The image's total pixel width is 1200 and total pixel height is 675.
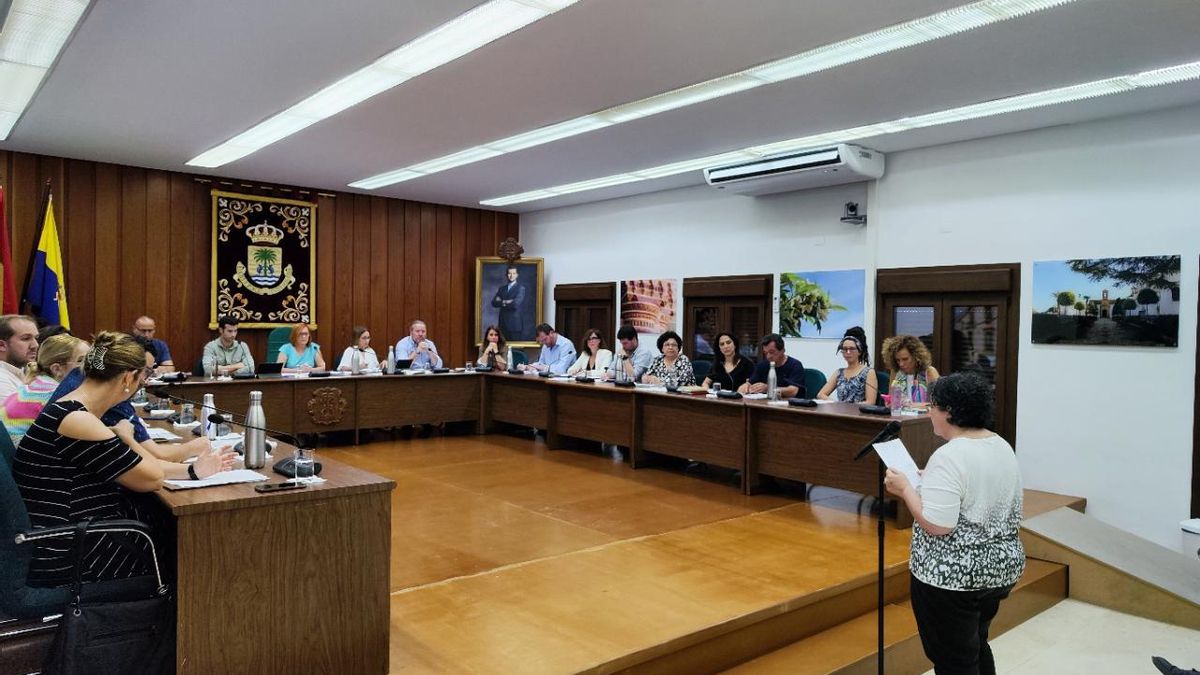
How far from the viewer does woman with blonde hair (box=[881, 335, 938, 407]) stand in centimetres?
504

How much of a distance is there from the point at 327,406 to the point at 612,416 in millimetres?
2698

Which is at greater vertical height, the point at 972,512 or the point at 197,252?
the point at 197,252

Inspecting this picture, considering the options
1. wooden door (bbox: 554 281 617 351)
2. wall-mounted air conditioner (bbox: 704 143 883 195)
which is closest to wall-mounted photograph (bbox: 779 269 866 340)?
wall-mounted air conditioner (bbox: 704 143 883 195)

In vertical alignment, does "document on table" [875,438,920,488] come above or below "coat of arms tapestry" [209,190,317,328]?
below

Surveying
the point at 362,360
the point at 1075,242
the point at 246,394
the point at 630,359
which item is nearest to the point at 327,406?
the point at 246,394

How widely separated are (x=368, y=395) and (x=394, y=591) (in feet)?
13.7

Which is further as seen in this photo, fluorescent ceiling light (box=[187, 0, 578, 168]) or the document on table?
fluorescent ceiling light (box=[187, 0, 578, 168])

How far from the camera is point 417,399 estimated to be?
24.9 ft

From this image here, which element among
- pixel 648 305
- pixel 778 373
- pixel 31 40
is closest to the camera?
pixel 31 40

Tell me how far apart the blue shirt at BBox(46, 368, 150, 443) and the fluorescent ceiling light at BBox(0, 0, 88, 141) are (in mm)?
2069

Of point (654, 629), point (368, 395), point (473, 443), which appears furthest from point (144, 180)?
point (654, 629)

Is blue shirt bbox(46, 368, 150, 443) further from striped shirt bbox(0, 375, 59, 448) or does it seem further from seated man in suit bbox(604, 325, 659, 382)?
seated man in suit bbox(604, 325, 659, 382)

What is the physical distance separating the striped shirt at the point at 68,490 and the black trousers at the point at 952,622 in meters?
2.45

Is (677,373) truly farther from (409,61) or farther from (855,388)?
(409,61)
